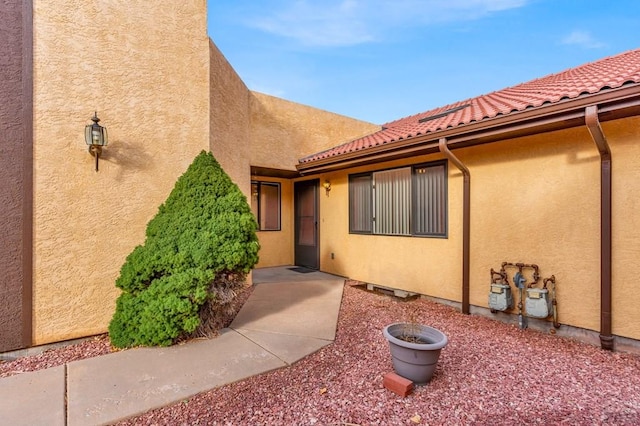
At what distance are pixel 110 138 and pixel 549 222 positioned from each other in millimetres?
6404

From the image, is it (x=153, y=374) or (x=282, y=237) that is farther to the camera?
(x=282, y=237)

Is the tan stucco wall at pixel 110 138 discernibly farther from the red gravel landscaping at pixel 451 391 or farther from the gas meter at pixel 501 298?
the gas meter at pixel 501 298

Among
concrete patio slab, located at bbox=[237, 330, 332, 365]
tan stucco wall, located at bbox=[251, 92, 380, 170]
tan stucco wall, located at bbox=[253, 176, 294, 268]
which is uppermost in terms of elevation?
tan stucco wall, located at bbox=[251, 92, 380, 170]

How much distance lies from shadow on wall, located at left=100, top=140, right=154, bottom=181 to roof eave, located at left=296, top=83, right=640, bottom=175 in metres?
3.98

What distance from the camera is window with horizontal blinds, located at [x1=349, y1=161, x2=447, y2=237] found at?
19.1ft

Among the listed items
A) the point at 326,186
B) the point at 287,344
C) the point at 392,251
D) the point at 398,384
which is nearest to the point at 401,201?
the point at 392,251

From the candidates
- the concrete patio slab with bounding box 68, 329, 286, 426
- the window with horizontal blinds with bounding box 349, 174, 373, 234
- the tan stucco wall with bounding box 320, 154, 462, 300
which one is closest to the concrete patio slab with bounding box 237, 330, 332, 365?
the concrete patio slab with bounding box 68, 329, 286, 426

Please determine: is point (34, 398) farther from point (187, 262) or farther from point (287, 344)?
point (287, 344)

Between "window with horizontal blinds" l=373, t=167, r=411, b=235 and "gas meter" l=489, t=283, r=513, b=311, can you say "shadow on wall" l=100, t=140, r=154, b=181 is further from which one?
"gas meter" l=489, t=283, r=513, b=311

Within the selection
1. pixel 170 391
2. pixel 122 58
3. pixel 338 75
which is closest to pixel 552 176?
pixel 170 391

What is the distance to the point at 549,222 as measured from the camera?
438cm

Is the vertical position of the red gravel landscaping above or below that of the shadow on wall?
below

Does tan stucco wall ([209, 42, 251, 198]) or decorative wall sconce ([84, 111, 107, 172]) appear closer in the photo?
decorative wall sconce ([84, 111, 107, 172])

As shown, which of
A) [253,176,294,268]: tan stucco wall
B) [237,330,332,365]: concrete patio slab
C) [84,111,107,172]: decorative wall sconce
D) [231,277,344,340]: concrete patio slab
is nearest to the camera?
[237,330,332,365]: concrete patio slab
